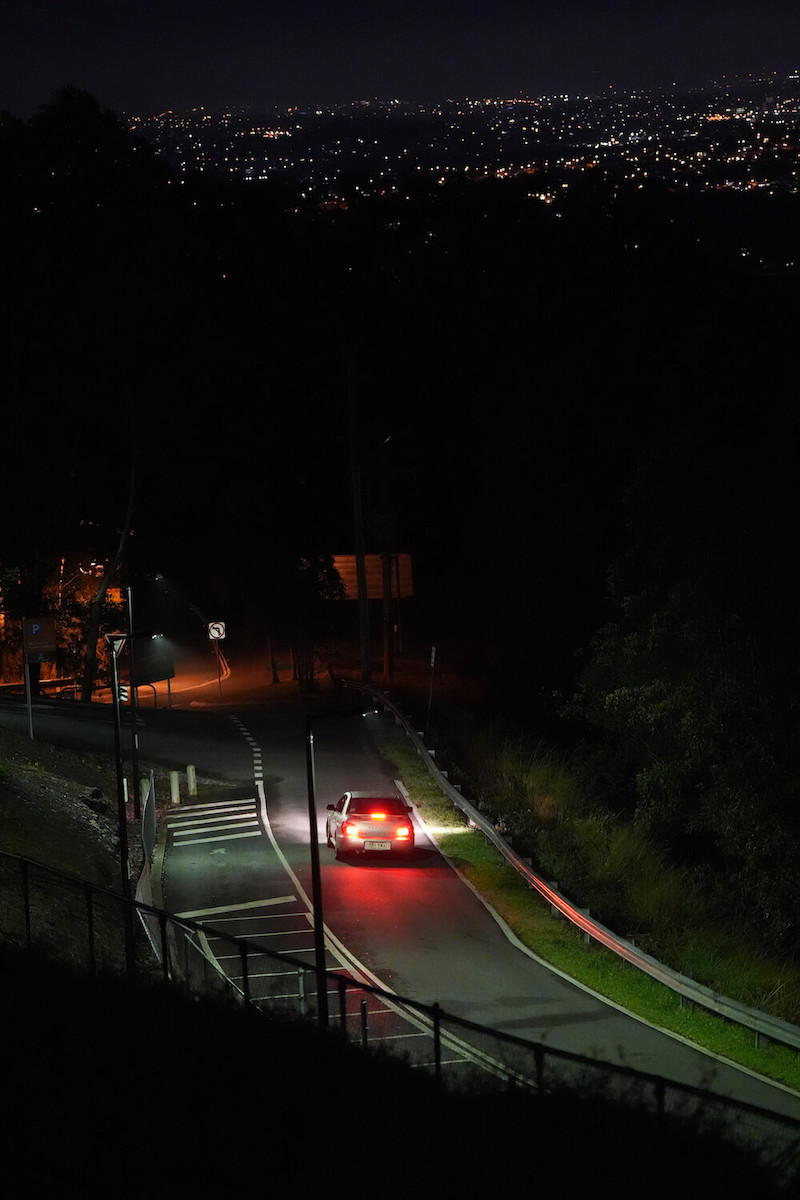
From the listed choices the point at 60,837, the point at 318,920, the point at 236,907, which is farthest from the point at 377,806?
the point at 318,920

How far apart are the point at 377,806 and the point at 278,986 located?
8596 millimetres

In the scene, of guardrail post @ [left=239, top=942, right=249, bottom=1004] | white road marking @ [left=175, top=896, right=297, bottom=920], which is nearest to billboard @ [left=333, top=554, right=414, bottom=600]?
white road marking @ [left=175, top=896, right=297, bottom=920]

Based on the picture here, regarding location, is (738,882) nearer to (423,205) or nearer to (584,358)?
(584,358)

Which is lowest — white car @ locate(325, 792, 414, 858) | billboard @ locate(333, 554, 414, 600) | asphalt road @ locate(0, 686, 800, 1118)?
asphalt road @ locate(0, 686, 800, 1118)

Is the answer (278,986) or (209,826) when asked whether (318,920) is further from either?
(209,826)

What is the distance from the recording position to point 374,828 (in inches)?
981

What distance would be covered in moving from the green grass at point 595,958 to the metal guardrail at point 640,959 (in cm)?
17

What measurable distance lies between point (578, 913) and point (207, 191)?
54.6 m

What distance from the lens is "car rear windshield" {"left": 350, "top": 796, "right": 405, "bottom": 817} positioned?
25.1 metres

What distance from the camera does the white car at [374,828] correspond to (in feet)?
81.8

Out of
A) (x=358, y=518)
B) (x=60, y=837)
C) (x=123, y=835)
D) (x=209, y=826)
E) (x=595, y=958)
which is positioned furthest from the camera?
(x=358, y=518)

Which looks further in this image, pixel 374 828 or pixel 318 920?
pixel 374 828

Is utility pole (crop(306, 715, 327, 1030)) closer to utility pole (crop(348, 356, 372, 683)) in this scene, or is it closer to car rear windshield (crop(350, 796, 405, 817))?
car rear windshield (crop(350, 796, 405, 817))

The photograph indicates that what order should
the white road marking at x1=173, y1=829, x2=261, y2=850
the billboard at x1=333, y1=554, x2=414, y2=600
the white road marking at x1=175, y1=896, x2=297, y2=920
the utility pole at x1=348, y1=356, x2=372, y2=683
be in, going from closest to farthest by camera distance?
the white road marking at x1=175, y1=896, x2=297, y2=920 → the white road marking at x1=173, y1=829, x2=261, y2=850 → the utility pole at x1=348, y1=356, x2=372, y2=683 → the billboard at x1=333, y1=554, x2=414, y2=600
